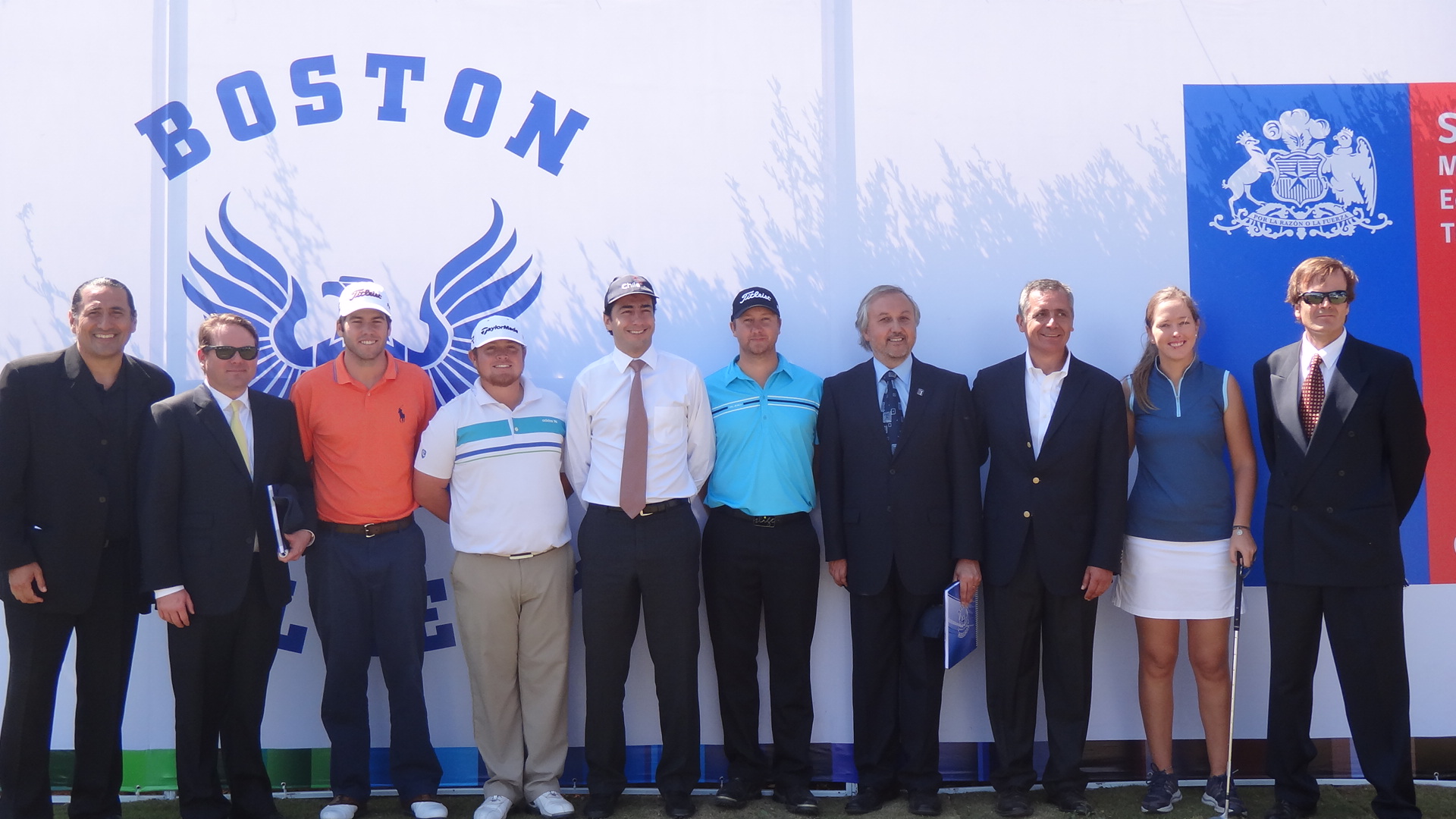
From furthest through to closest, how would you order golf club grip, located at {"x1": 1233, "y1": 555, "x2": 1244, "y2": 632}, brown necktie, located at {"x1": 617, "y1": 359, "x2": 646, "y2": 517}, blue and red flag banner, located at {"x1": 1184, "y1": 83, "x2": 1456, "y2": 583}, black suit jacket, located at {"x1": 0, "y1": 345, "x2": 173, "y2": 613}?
blue and red flag banner, located at {"x1": 1184, "y1": 83, "x2": 1456, "y2": 583} → brown necktie, located at {"x1": 617, "y1": 359, "x2": 646, "y2": 517} → golf club grip, located at {"x1": 1233, "y1": 555, "x2": 1244, "y2": 632} → black suit jacket, located at {"x1": 0, "y1": 345, "x2": 173, "y2": 613}

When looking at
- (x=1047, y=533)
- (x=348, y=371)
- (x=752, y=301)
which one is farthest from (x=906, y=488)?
(x=348, y=371)

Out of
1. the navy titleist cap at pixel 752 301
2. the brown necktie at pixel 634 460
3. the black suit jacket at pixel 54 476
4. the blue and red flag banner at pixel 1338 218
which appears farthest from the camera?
the blue and red flag banner at pixel 1338 218

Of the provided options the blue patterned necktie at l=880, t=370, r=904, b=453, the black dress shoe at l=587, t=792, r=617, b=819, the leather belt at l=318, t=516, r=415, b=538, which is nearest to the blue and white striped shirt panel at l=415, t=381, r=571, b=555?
the leather belt at l=318, t=516, r=415, b=538

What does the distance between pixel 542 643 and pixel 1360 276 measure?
3.77 metres

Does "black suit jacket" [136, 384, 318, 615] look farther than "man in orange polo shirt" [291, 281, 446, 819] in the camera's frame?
No

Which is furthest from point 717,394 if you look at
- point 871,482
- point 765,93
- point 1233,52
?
point 1233,52

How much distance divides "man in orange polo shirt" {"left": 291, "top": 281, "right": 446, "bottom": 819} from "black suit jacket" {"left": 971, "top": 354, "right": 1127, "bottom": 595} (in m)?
2.27

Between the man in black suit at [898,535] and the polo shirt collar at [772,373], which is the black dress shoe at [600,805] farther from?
the polo shirt collar at [772,373]

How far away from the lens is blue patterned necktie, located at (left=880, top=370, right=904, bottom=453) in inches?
160

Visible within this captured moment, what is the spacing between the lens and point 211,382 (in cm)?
387

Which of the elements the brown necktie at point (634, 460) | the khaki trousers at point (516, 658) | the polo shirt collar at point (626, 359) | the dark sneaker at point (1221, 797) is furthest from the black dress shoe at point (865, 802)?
the polo shirt collar at point (626, 359)

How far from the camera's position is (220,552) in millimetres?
3709

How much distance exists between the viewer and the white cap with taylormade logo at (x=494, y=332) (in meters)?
3.98

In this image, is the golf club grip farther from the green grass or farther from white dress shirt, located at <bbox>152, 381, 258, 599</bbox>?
white dress shirt, located at <bbox>152, 381, 258, 599</bbox>
